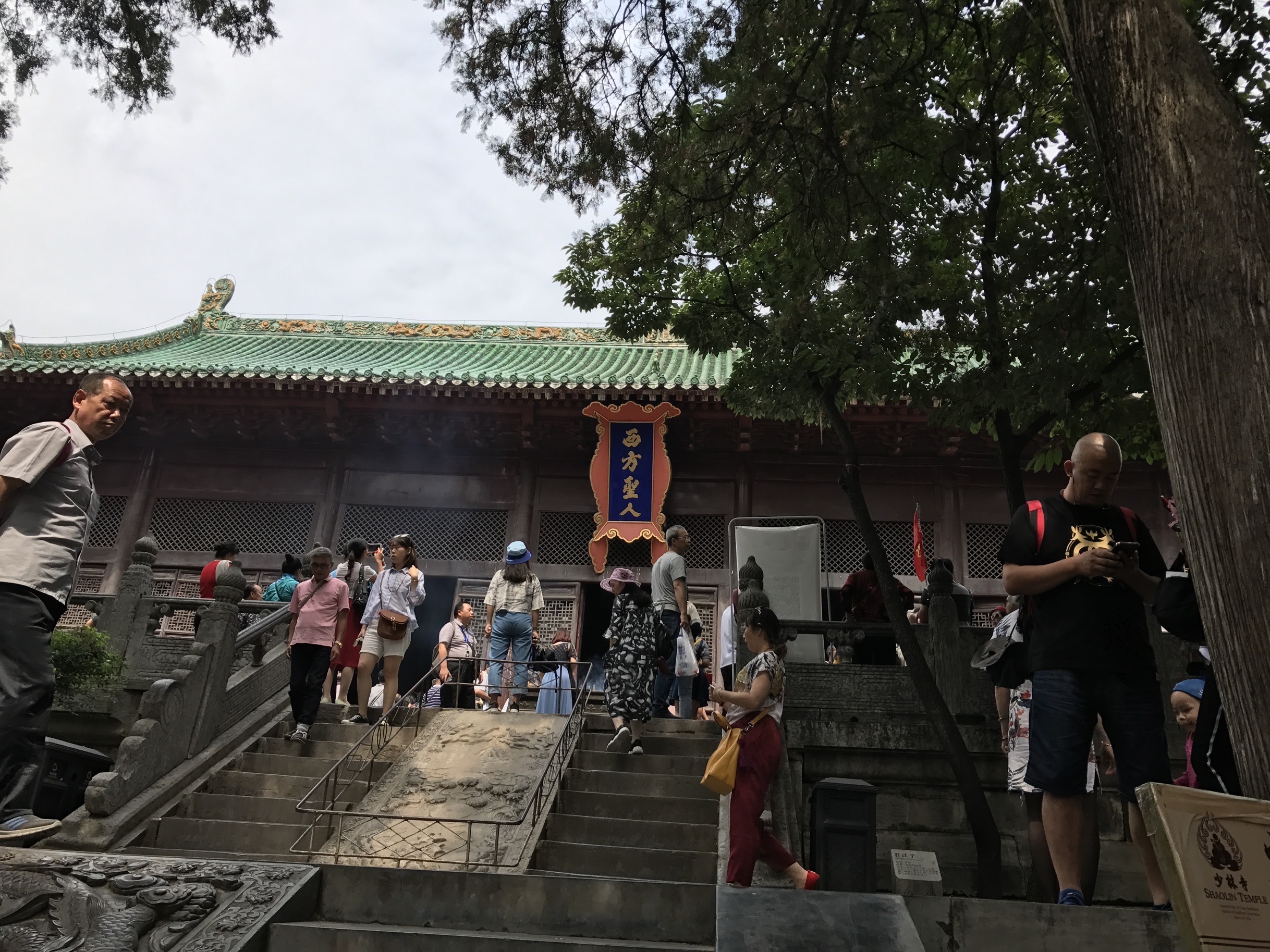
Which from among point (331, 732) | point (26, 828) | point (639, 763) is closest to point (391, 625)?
point (331, 732)

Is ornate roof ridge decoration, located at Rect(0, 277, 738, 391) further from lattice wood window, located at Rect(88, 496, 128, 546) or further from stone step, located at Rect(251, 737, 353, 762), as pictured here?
stone step, located at Rect(251, 737, 353, 762)

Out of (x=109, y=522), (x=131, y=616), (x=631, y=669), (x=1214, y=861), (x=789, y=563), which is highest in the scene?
(x=109, y=522)

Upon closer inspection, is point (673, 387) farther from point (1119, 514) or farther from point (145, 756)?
point (1119, 514)

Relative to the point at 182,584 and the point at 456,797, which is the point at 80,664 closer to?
the point at 456,797

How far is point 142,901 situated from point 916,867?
9.57 feet

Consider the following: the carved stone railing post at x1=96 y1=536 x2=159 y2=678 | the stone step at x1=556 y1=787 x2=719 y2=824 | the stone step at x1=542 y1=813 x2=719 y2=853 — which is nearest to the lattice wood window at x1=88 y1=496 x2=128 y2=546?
the carved stone railing post at x1=96 y1=536 x2=159 y2=678

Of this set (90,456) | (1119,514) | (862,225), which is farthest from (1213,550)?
(862,225)

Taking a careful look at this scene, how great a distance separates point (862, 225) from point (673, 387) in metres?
5.53

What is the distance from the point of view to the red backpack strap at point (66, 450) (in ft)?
11.5

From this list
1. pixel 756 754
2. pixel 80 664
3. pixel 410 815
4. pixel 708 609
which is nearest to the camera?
pixel 756 754

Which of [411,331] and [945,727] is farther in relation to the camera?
[411,331]

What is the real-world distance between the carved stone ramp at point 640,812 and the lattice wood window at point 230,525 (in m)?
6.84

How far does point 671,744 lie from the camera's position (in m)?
7.34

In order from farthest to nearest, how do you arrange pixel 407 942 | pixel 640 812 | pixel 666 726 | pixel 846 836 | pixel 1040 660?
pixel 666 726, pixel 640 812, pixel 846 836, pixel 1040 660, pixel 407 942
